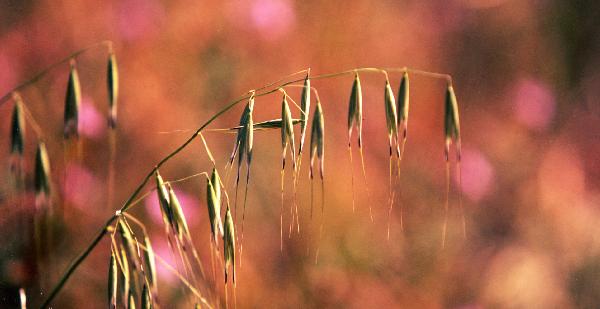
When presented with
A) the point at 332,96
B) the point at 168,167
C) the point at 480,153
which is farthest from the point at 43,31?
the point at 480,153

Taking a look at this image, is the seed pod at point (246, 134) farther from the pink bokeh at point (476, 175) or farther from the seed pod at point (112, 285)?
the pink bokeh at point (476, 175)

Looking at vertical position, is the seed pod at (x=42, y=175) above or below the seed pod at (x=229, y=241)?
above

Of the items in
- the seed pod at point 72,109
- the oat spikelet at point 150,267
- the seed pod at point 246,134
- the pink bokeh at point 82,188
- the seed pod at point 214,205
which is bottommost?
the pink bokeh at point 82,188

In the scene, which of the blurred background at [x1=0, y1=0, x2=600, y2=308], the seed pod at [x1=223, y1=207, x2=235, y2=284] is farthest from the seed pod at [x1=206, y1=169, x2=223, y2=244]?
the blurred background at [x1=0, y1=0, x2=600, y2=308]

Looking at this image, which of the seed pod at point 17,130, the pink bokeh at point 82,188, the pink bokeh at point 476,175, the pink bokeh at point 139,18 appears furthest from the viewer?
the pink bokeh at point 476,175

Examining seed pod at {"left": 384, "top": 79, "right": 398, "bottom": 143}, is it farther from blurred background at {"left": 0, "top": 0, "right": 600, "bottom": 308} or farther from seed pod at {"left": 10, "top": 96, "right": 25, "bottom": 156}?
blurred background at {"left": 0, "top": 0, "right": 600, "bottom": 308}

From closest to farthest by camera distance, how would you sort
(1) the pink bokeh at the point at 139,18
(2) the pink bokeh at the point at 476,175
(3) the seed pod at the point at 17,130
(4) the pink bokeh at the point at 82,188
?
(3) the seed pod at the point at 17,130, (4) the pink bokeh at the point at 82,188, (1) the pink bokeh at the point at 139,18, (2) the pink bokeh at the point at 476,175

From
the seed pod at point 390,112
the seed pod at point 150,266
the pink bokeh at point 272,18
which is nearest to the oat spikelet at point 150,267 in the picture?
the seed pod at point 150,266
